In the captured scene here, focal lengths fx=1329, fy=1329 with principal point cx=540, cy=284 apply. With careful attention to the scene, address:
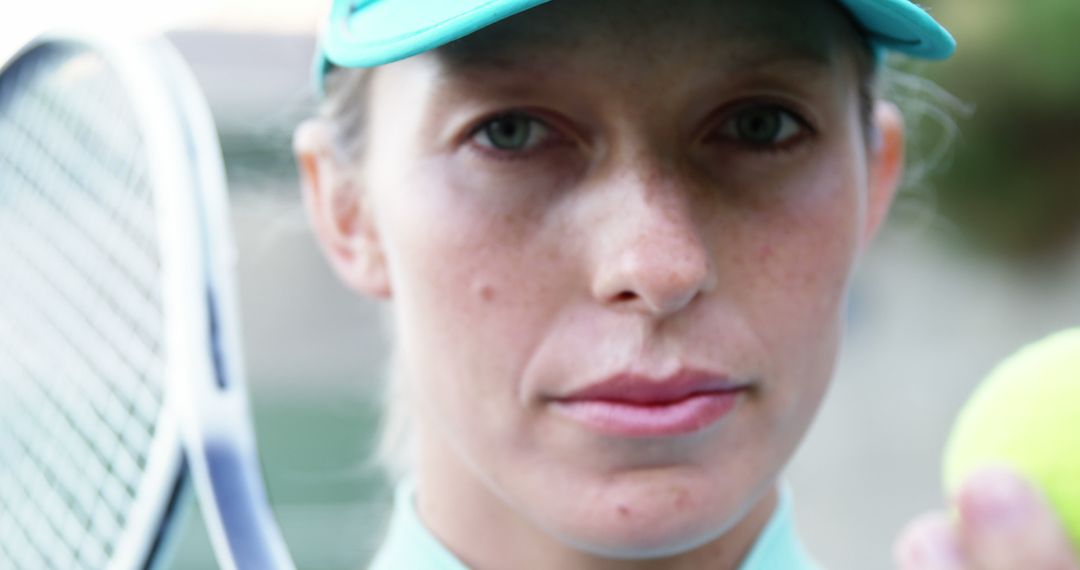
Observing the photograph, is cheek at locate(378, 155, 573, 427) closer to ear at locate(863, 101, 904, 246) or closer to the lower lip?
the lower lip

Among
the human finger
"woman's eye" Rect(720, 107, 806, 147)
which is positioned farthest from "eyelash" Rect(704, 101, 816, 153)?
the human finger

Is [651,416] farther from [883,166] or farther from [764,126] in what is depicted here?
[883,166]

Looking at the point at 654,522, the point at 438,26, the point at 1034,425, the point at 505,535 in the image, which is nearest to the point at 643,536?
the point at 654,522

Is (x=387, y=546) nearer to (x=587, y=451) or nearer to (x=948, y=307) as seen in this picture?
(x=587, y=451)

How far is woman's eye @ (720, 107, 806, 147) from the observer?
105 centimetres

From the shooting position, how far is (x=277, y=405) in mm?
8945

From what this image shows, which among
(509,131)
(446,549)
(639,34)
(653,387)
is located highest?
(639,34)

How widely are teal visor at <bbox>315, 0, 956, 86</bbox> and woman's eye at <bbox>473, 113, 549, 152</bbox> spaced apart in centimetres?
8

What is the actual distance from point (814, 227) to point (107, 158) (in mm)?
970

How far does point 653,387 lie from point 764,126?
0.75 ft

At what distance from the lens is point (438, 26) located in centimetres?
99

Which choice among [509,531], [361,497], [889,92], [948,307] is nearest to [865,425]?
[948,307]

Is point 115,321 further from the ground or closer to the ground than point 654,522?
closer to the ground

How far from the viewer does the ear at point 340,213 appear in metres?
1.24
